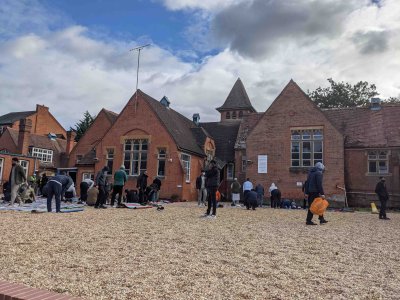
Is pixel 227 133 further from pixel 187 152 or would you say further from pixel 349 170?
pixel 349 170

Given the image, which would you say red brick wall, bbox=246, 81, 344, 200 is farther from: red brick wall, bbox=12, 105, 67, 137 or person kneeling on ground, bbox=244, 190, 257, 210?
red brick wall, bbox=12, 105, 67, 137

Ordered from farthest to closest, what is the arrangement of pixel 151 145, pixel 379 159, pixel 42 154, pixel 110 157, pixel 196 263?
pixel 42 154, pixel 110 157, pixel 151 145, pixel 379 159, pixel 196 263

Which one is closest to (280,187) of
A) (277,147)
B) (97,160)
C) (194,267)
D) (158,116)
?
(277,147)

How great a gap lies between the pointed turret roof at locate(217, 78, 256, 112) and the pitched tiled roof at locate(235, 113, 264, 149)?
14780mm

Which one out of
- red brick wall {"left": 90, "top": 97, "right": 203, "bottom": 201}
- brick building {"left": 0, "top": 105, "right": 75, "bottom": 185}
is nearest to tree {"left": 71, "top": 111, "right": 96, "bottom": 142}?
brick building {"left": 0, "top": 105, "right": 75, "bottom": 185}

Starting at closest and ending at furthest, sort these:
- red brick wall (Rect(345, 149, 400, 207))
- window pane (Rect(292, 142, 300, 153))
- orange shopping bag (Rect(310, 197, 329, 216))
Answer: orange shopping bag (Rect(310, 197, 329, 216)) → red brick wall (Rect(345, 149, 400, 207)) → window pane (Rect(292, 142, 300, 153))

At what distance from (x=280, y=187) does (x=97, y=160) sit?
1504 cm

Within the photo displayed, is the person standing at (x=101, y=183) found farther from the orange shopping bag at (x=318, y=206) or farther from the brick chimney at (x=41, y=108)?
the brick chimney at (x=41, y=108)

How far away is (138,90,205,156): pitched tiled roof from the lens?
2995cm

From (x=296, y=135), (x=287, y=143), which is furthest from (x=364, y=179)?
(x=287, y=143)

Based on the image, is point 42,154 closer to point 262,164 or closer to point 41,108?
point 41,108

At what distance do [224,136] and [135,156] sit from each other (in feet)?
35.0

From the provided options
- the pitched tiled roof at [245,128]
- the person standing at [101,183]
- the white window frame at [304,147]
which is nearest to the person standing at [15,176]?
the person standing at [101,183]

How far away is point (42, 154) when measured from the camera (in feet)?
159
